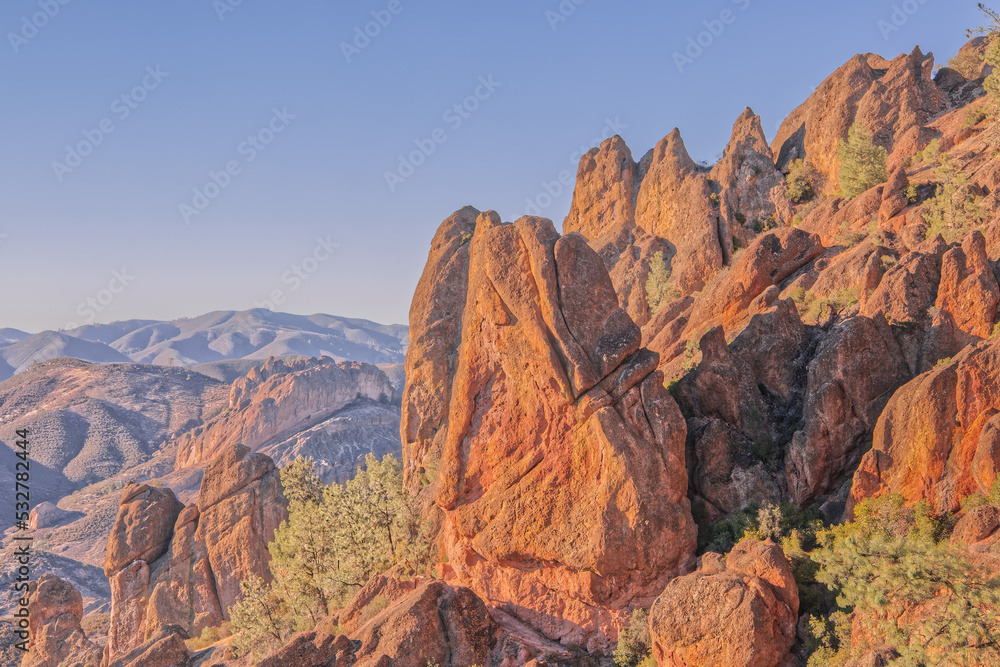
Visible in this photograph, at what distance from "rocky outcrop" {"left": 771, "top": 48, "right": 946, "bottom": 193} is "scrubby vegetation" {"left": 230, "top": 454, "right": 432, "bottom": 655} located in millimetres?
50435

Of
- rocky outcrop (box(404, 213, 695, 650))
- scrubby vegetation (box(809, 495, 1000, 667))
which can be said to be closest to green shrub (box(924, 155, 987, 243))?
scrubby vegetation (box(809, 495, 1000, 667))

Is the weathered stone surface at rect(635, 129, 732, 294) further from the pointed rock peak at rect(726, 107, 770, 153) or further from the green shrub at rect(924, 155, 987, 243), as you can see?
the green shrub at rect(924, 155, 987, 243)

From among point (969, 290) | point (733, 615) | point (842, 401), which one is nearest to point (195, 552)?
point (733, 615)

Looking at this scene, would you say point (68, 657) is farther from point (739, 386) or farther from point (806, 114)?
point (806, 114)

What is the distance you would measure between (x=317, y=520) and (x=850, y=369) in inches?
1356

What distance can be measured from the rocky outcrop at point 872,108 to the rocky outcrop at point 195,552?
6010 cm

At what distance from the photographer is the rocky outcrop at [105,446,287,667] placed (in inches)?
2350

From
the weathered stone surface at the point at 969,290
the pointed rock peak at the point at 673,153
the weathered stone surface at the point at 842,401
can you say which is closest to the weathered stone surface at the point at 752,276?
the weathered stone surface at the point at 842,401

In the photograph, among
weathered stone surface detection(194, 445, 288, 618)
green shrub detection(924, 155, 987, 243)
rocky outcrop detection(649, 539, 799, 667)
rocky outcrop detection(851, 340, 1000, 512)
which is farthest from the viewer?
weathered stone surface detection(194, 445, 288, 618)

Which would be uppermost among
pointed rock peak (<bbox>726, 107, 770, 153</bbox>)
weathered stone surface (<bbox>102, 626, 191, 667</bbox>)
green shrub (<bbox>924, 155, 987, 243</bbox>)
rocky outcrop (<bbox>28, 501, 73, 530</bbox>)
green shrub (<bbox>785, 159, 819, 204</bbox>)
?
rocky outcrop (<bbox>28, 501, 73, 530</bbox>)

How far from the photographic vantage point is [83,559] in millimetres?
145250

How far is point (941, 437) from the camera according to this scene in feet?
97.4

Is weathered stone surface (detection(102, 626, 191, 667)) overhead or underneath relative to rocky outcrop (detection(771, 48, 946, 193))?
underneath

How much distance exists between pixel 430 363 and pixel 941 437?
34.8 m
